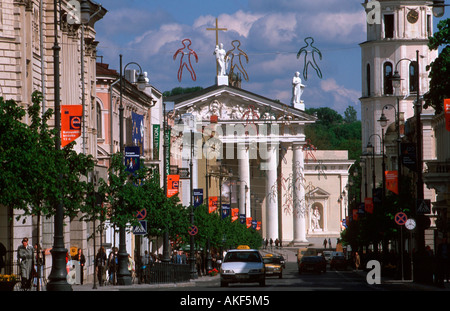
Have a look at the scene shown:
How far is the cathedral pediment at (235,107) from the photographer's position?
455ft

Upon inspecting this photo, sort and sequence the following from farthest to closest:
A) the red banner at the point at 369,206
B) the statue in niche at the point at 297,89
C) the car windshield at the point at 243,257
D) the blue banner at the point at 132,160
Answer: the statue in niche at the point at 297,89 → the red banner at the point at 369,206 → the blue banner at the point at 132,160 → the car windshield at the point at 243,257

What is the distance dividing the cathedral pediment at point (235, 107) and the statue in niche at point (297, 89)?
176cm

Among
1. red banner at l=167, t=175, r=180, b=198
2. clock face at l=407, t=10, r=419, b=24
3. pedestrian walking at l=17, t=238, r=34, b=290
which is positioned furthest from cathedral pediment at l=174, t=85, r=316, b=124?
pedestrian walking at l=17, t=238, r=34, b=290

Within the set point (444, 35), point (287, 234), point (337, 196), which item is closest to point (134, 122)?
point (444, 35)

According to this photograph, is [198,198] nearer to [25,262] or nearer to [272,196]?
[25,262]

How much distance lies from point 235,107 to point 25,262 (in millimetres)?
106277

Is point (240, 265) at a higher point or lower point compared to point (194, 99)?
lower

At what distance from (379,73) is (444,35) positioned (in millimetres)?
88595

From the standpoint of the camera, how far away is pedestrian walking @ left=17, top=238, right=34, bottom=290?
35312 millimetres

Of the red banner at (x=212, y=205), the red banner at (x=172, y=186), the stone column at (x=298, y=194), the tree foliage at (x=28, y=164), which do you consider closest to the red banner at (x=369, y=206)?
the red banner at (x=172, y=186)

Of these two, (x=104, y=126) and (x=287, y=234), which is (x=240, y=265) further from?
(x=287, y=234)

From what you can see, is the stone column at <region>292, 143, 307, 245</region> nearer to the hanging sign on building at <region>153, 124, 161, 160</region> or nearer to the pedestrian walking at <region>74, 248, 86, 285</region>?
the hanging sign on building at <region>153, 124, 161, 160</region>

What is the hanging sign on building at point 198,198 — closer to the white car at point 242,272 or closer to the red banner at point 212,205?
the red banner at point 212,205
